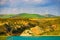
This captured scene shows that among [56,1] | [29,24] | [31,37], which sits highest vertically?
[56,1]

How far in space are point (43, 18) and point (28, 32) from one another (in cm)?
30

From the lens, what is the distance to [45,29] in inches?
84.0

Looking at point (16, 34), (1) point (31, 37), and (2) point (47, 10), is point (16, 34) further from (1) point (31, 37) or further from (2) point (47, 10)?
(2) point (47, 10)

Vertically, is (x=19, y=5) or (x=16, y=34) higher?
(x=19, y=5)

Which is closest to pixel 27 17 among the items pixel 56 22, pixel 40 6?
pixel 40 6

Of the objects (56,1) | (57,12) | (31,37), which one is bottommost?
(31,37)

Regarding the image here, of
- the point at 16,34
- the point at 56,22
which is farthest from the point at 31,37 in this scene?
the point at 56,22

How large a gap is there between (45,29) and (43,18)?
0.17m

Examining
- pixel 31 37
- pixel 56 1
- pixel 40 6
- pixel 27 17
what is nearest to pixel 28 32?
pixel 31 37

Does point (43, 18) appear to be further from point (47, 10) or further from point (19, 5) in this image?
point (19, 5)

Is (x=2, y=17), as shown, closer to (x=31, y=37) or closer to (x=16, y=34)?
(x=16, y=34)

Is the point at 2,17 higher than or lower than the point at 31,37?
higher

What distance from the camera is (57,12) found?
84.7 inches

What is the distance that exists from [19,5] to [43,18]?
16.2 inches
